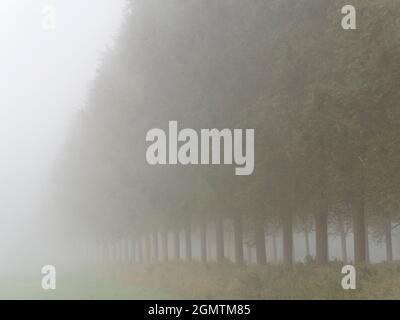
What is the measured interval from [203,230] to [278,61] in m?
11.6

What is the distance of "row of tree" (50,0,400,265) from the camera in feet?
52.0

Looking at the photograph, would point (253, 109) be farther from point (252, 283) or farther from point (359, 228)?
point (252, 283)

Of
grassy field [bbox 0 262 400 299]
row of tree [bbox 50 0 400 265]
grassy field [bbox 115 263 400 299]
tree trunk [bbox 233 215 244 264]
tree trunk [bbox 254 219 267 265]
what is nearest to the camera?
grassy field [bbox 115 263 400 299]

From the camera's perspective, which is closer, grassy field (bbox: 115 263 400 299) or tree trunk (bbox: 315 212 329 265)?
grassy field (bbox: 115 263 400 299)

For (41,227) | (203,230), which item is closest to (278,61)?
(203,230)

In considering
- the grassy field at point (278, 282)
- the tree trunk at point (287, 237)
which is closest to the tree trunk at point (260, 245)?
the tree trunk at point (287, 237)

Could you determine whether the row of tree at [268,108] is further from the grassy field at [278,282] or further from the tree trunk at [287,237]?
the grassy field at [278,282]

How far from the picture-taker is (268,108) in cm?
1858

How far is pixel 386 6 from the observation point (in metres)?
14.8

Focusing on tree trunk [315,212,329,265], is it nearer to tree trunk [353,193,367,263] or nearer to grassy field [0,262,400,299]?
grassy field [0,262,400,299]

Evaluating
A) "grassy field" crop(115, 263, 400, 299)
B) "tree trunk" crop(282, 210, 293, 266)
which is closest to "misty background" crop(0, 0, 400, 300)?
"tree trunk" crop(282, 210, 293, 266)

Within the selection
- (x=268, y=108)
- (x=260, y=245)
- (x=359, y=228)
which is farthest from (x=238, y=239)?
(x=268, y=108)

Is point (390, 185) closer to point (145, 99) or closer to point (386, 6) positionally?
point (386, 6)

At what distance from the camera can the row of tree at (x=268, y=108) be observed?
15844 mm
